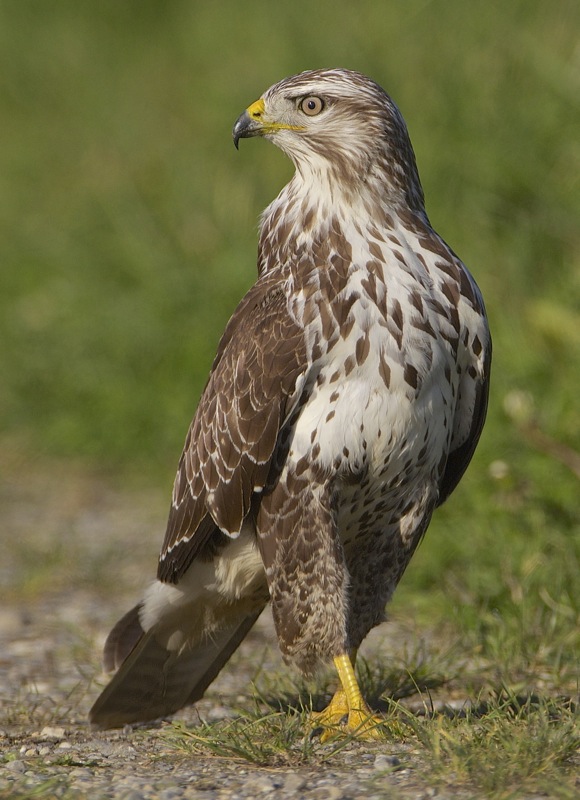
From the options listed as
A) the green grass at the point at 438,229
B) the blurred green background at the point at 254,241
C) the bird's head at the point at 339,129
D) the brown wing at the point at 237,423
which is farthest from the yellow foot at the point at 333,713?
the bird's head at the point at 339,129

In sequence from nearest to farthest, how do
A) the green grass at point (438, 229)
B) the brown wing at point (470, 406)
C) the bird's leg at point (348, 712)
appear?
the bird's leg at point (348, 712) → the brown wing at point (470, 406) → the green grass at point (438, 229)

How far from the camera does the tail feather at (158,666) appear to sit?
4.45 meters

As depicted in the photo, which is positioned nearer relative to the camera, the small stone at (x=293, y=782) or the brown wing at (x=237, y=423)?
the small stone at (x=293, y=782)

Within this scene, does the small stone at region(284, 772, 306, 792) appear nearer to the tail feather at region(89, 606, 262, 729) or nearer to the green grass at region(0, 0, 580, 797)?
the green grass at region(0, 0, 580, 797)

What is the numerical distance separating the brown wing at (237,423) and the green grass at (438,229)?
64 cm

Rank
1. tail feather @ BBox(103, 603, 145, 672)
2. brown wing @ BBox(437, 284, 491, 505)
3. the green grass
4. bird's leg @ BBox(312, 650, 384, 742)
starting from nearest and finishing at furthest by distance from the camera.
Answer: bird's leg @ BBox(312, 650, 384, 742), brown wing @ BBox(437, 284, 491, 505), tail feather @ BBox(103, 603, 145, 672), the green grass

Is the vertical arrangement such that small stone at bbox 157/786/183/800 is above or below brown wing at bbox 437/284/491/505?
below

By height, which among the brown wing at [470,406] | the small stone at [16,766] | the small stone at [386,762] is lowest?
the small stone at [386,762]

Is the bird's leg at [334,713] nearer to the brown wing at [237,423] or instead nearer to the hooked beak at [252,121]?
the brown wing at [237,423]

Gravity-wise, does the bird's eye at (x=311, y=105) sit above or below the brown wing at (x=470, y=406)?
above

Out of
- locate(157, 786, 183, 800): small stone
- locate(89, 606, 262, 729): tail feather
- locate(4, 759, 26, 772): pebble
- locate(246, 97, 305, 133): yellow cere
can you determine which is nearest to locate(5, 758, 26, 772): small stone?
locate(4, 759, 26, 772): pebble

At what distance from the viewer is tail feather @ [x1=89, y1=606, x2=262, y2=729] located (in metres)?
4.45

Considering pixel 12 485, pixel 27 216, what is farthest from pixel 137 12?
pixel 12 485

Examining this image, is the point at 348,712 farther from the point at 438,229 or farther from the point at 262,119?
the point at 438,229
